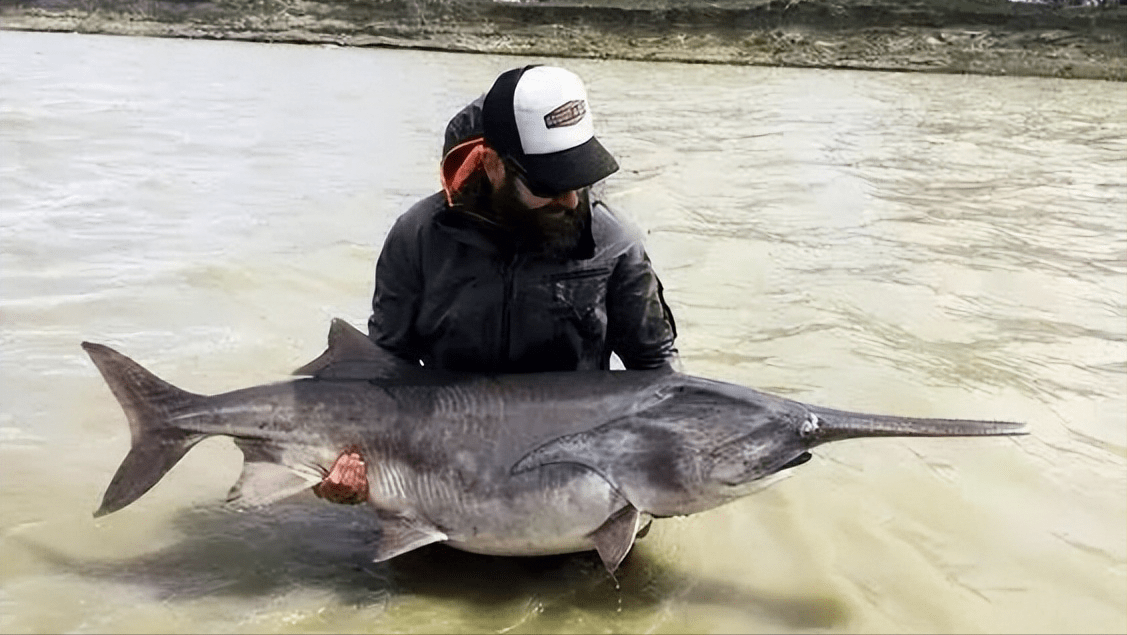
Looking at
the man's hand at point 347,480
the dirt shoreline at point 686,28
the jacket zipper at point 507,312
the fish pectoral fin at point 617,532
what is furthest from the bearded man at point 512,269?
the dirt shoreline at point 686,28

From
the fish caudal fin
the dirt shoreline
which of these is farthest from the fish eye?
the dirt shoreline

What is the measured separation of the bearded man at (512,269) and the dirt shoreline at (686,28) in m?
16.6

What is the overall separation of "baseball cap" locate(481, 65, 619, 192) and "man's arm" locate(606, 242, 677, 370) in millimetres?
439

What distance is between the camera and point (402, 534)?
3367mm

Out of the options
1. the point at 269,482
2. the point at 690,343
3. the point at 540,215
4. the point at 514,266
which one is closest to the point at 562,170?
the point at 540,215

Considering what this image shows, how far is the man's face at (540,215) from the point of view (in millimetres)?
3338

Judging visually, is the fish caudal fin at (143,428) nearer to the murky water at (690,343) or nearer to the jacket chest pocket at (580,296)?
the murky water at (690,343)

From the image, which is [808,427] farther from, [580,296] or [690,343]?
[690,343]

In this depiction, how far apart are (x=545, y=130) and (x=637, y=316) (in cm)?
73

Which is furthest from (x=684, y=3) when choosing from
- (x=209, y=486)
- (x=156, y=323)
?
Answer: (x=209, y=486)

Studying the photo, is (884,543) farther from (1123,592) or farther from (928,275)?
(928,275)

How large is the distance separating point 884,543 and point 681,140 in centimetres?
822

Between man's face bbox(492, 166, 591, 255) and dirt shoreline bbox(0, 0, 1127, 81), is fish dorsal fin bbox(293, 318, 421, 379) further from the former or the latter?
dirt shoreline bbox(0, 0, 1127, 81)

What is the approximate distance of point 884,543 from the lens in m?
3.86
